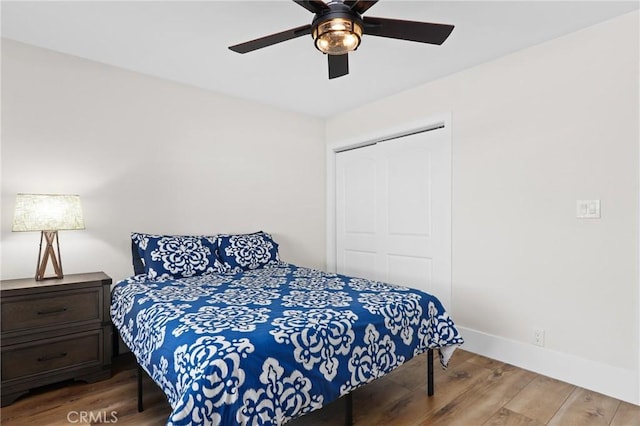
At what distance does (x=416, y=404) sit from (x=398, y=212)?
73.0 inches

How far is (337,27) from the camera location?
1.60 meters

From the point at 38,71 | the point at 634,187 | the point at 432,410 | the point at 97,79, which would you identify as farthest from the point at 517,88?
the point at 38,71

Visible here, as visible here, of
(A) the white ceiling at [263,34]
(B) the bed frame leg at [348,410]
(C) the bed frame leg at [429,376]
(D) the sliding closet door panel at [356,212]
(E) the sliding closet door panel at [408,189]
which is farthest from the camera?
(D) the sliding closet door panel at [356,212]

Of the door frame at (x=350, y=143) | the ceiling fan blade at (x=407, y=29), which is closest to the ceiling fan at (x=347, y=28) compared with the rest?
the ceiling fan blade at (x=407, y=29)

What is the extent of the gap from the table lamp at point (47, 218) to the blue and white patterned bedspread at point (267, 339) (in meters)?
0.52

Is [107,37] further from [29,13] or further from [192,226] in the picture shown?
[192,226]

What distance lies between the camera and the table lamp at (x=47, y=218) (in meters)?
2.25

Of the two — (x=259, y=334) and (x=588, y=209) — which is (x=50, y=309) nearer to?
(x=259, y=334)

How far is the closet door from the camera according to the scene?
10.3 ft

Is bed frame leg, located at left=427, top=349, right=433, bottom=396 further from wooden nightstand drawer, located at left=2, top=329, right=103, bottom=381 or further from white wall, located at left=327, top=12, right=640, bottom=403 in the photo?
wooden nightstand drawer, located at left=2, top=329, right=103, bottom=381

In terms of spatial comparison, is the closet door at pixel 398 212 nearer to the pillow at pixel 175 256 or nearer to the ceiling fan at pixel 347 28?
the ceiling fan at pixel 347 28

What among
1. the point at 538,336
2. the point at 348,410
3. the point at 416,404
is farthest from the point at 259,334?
the point at 538,336

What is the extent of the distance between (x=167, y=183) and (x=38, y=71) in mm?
1171

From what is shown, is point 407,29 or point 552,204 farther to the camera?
point 552,204
